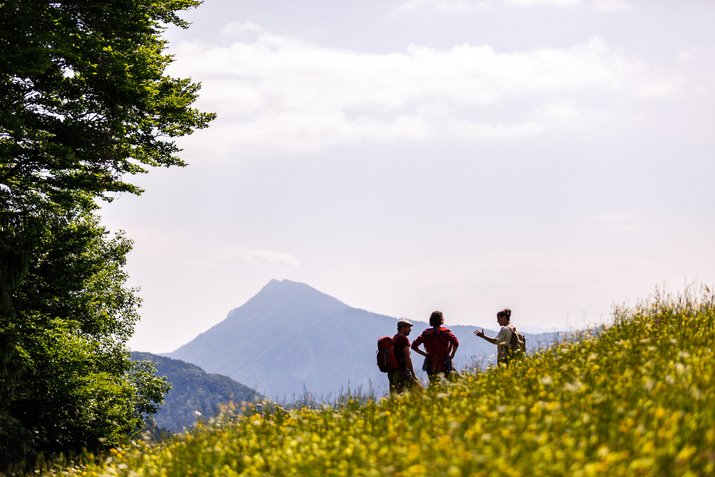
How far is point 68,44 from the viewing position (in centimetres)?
1249

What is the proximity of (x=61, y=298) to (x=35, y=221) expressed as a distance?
180 inches

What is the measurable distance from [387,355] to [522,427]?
23.2 ft

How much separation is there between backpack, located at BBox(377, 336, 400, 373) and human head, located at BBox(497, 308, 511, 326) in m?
2.16

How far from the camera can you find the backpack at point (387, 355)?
40.1 ft

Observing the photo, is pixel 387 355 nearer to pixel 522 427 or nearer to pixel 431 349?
pixel 431 349

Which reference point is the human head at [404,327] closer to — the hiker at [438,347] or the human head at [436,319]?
the hiker at [438,347]

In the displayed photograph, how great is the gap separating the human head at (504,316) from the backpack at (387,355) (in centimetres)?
216

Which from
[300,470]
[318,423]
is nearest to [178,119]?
[318,423]

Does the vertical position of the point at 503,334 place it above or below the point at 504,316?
below

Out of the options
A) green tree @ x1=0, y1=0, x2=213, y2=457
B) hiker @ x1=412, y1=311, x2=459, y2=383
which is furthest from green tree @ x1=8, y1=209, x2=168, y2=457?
hiker @ x1=412, y1=311, x2=459, y2=383

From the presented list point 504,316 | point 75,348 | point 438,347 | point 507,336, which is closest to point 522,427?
point 438,347

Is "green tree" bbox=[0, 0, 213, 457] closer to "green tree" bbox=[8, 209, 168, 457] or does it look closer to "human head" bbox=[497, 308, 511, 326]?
"green tree" bbox=[8, 209, 168, 457]

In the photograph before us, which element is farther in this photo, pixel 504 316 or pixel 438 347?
pixel 504 316

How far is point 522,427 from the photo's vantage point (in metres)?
5.39
